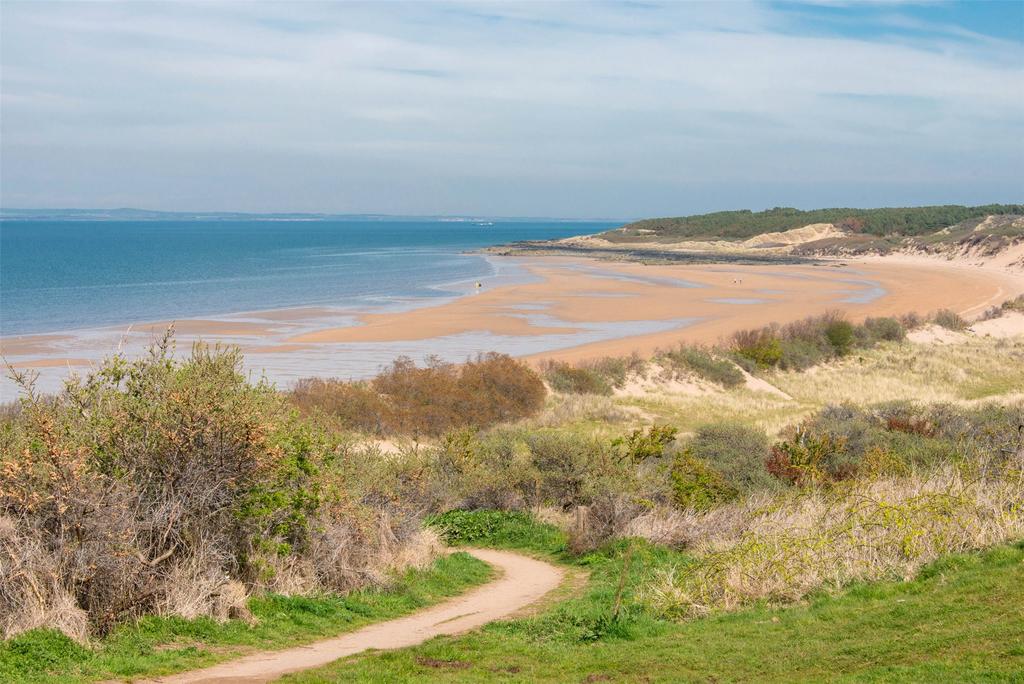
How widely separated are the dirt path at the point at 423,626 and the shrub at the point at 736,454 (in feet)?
18.1

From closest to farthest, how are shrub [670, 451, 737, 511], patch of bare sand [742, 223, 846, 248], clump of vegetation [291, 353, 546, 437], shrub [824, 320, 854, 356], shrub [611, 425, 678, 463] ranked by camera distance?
shrub [670, 451, 737, 511] → shrub [611, 425, 678, 463] → clump of vegetation [291, 353, 546, 437] → shrub [824, 320, 854, 356] → patch of bare sand [742, 223, 846, 248]

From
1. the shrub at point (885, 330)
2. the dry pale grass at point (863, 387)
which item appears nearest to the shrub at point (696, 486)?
the dry pale grass at point (863, 387)

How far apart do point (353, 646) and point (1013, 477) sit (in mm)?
7048

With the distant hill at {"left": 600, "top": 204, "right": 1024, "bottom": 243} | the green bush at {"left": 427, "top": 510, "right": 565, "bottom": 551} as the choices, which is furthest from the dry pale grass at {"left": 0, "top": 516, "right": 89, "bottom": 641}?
the distant hill at {"left": 600, "top": 204, "right": 1024, "bottom": 243}

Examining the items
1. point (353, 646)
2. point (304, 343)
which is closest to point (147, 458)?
point (353, 646)

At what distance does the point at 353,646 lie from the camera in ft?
30.6

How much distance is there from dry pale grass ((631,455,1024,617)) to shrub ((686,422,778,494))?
6604 mm

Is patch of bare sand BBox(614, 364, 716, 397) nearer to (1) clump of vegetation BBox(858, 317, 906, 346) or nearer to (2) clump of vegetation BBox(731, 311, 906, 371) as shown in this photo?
(2) clump of vegetation BBox(731, 311, 906, 371)

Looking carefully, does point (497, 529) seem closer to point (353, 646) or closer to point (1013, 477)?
point (353, 646)

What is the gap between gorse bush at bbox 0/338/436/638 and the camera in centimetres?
841

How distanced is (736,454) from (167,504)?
13.6 metres

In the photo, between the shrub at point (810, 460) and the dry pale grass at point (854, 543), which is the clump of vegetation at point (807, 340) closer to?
the shrub at point (810, 460)

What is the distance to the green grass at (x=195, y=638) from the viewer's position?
25.3 ft

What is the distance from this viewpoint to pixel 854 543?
31.9 feet
